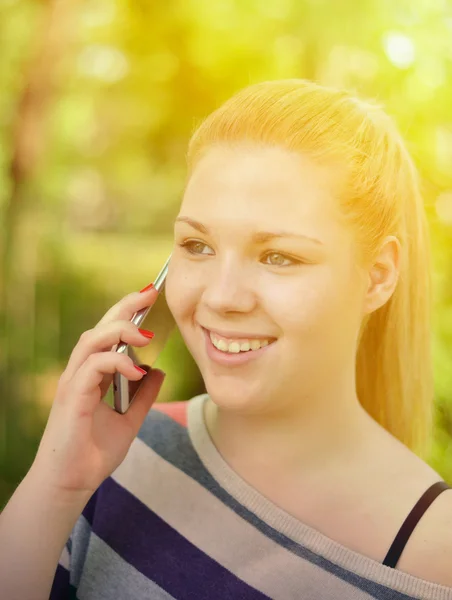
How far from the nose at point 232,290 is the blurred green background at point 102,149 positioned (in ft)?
1.73

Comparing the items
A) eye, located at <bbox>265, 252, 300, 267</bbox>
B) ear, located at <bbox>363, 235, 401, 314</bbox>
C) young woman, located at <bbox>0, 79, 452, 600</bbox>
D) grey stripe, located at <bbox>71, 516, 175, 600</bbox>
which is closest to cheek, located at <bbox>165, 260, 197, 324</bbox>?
young woman, located at <bbox>0, 79, 452, 600</bbox>

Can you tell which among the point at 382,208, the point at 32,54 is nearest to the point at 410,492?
the point at 382,208

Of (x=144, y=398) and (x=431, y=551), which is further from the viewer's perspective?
(x=144, y=398)

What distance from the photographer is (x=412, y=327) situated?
1025 millimetres

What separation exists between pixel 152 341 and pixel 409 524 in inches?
16.7

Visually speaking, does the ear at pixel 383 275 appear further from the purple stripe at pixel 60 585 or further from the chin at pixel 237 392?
the purple stripe at pixel 60 585

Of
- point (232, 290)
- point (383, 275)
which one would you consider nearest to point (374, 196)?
point (383, 275)

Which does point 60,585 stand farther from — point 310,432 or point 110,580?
point 310,432

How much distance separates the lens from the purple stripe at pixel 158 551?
0.86 metres

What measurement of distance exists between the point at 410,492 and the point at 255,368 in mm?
269

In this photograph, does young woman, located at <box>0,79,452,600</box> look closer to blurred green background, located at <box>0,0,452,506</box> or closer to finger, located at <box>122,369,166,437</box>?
finger, located at <box>122,369,166,437</box>

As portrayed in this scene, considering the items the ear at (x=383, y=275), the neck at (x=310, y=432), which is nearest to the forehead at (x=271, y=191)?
the ear at (x=383, y=275)

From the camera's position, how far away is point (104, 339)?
2.86ft

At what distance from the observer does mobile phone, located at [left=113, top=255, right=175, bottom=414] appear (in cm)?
92
